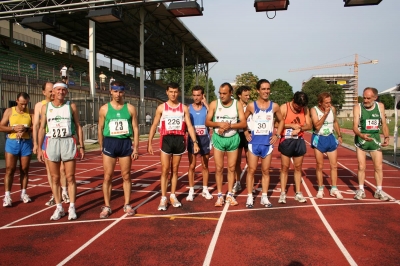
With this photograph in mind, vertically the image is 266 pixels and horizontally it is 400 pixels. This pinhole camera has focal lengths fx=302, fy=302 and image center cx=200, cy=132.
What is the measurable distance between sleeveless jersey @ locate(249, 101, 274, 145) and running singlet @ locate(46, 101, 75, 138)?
2.94 m

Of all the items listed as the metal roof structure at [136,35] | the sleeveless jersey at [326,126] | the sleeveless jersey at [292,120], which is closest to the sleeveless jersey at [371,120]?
the sleeveless jersey at [326,126]

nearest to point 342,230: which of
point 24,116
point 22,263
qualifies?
point 22,263

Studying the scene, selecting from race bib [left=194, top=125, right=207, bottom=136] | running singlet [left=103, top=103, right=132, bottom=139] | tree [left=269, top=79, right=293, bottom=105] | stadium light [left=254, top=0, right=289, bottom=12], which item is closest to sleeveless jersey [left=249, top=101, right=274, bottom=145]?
race bib [left=194, top=125, right=207, bottom=136]

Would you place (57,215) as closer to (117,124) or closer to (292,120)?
(117,124)

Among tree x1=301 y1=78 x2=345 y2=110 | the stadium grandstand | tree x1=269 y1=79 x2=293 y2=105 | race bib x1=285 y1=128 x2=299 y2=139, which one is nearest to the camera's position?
race bib x1=285 y1=128 x2=299 y2=139

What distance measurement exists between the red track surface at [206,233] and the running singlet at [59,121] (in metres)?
1.31

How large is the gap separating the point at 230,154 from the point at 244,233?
1.53 meters

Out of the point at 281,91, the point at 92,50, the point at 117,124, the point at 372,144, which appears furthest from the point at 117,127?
the point at 281,91

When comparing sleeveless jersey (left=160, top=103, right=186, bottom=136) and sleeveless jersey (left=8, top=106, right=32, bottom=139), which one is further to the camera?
sleeveless jersey (left=8, top=106, right=32, bottom=139)

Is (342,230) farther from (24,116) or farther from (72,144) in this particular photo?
(24,116)

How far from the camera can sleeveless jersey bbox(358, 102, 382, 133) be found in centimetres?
557

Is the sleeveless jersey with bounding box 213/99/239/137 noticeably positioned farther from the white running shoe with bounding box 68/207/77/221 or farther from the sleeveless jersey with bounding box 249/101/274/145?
the white running shoe with bounding box 68/207/77/221

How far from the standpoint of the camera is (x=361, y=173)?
561 cm

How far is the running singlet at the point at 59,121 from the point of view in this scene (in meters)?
4.53
